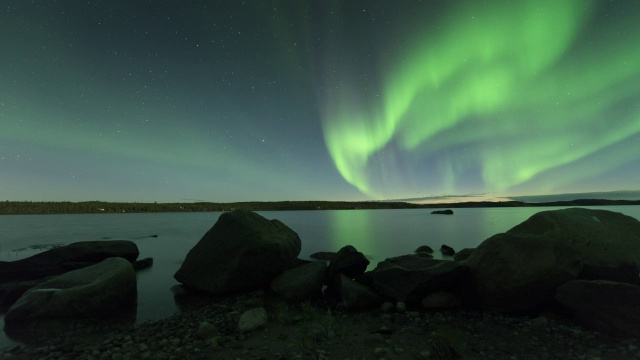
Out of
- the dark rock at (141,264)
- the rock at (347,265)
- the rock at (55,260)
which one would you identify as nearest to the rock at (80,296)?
Result: the rock at (55,260)

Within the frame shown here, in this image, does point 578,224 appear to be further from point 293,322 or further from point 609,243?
point 293,322

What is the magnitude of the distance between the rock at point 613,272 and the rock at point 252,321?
9.38 m

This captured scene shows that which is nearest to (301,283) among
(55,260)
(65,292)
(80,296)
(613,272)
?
(80,296)

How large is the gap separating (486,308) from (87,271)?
12339 millimetres

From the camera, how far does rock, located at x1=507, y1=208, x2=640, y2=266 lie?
9.79 m

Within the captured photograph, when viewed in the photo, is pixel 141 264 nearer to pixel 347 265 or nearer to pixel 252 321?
pixel 347 265

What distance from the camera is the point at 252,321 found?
722cm

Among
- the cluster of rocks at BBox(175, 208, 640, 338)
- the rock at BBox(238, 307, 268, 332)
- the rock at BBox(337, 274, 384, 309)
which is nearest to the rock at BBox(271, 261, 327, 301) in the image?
the cluster of rocks at BBox(175, 208, 640, 338)

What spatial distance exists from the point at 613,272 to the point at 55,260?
20715 mm

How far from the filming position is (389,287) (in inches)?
359

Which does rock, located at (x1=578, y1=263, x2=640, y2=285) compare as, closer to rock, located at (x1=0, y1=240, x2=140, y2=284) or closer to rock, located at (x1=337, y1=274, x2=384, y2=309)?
rock, located at (x1=337, y1=274, x2=384, y2=309)

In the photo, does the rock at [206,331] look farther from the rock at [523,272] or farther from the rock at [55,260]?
the rock at [55,260]

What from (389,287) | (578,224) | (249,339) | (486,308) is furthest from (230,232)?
(578,224)

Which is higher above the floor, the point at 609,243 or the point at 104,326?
the point at 609,243
